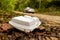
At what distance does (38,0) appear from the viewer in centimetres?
1297

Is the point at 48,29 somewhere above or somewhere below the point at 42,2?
above

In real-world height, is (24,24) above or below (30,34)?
above

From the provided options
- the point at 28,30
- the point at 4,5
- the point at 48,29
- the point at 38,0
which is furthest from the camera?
the point at 38,0

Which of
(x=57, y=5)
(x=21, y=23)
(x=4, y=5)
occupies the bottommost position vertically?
(x=57, y=5)

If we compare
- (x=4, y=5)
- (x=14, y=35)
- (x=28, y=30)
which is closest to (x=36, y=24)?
(x=28, y=30)

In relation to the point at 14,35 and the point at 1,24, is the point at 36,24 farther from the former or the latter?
the point at 1,24

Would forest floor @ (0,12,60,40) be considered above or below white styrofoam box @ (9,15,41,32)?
below

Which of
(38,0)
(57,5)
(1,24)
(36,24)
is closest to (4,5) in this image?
(1,24)

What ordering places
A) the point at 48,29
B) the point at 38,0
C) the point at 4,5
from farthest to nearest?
1. the point at 38,0
2. the point at 4,5
3. the point at 48,29

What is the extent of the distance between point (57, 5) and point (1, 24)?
11.4m

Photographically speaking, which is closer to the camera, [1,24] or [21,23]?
[21,23]

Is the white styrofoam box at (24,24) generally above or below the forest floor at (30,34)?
above

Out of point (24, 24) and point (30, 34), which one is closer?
point (24, 24)

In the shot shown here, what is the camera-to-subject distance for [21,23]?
234 centimetres
